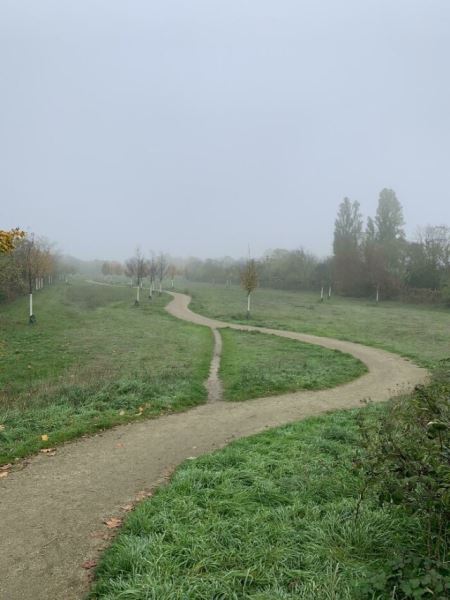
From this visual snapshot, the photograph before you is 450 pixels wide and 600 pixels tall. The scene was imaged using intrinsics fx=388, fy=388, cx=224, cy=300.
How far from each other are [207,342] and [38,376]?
8.11 metres

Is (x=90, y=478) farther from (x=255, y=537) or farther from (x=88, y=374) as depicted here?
(x=88, y=374)

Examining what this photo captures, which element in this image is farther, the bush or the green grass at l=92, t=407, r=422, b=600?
the green grass at l=92, t=407, r=422, b=600

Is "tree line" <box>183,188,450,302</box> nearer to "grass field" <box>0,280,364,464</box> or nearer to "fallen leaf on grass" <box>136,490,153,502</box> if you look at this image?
"grass field" <box>0,280,364,464</box>

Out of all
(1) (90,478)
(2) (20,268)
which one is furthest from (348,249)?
(1) (90,478)

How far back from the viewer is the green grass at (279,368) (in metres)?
11.0

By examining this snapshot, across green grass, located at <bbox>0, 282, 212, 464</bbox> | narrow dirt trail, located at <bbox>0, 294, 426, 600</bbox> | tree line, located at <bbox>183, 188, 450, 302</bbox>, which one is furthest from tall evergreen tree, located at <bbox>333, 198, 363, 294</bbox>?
narrow dirt trail, located at <bbox>0, 294, 426, 600</bbox>

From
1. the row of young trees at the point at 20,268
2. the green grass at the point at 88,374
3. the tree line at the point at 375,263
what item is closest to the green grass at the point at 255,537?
the green grass at the point at 88,374

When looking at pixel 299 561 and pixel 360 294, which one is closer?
pixel 299 561

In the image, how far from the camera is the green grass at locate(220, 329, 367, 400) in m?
11.0

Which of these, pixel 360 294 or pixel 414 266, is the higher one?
pixel 414 266

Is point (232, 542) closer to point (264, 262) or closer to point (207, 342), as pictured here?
point (207, 342)

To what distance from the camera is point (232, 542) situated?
163 inches

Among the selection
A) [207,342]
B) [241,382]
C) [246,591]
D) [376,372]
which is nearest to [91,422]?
[241,382]

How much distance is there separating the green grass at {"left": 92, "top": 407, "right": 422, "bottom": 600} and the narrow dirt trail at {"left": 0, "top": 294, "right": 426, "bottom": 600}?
48 cm
